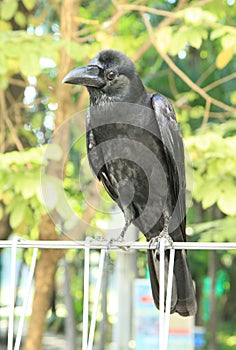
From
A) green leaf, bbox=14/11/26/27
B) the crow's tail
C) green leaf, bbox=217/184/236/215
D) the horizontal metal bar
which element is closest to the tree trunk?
green leaf, bbox=14/11/26/27

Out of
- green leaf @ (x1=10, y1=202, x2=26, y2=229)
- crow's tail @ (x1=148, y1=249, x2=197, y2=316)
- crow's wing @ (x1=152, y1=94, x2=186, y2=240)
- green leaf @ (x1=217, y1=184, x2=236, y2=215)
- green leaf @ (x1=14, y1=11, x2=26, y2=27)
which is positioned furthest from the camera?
green leaf @ (x1=14, y1=11, x2=26, y2=27)

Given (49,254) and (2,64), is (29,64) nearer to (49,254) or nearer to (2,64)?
(2,64)

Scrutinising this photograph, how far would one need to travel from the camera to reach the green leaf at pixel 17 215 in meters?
2.49

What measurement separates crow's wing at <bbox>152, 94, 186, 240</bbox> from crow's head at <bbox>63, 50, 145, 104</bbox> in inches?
2.9

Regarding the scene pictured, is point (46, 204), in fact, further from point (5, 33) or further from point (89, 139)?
point (5, 33)

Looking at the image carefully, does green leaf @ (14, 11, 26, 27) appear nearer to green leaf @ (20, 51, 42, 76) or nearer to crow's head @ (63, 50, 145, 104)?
green leaf @ (20, 51, 42, 76)

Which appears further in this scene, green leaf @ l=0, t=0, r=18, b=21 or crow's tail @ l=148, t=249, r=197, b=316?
green leaf @ l=0, t=0, r=18, b=21

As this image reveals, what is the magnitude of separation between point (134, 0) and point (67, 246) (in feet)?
7.17

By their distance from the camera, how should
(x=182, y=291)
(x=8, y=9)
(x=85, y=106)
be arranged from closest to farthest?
(x=182, y=291), (x=8, y=9), (x=85, y=106)

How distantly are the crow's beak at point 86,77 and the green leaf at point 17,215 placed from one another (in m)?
0.89

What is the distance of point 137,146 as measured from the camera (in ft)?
5.85

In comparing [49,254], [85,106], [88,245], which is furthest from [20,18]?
[88,245]

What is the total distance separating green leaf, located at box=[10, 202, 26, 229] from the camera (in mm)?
2492

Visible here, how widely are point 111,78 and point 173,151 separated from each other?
0.85 ft
